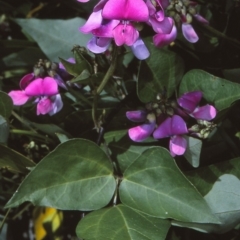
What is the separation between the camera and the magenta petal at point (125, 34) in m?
0.82

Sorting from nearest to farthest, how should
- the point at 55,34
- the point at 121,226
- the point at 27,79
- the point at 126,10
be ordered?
the point at 126,10
the point at 121,226
the point at 27,79
the point at 55,34

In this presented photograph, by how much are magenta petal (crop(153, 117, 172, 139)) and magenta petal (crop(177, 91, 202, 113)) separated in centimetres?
4

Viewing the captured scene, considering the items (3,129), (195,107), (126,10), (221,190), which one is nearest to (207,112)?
(195,107)

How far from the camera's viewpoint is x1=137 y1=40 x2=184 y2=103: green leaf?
1.02 metres

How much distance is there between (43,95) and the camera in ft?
3.32

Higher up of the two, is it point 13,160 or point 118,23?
point 118,23

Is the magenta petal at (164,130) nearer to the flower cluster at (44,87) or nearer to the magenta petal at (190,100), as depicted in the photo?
the magenta petal at (190,100)

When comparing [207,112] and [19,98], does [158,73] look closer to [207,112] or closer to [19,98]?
[207,112]

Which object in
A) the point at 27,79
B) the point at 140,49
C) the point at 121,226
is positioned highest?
the point at 140,49

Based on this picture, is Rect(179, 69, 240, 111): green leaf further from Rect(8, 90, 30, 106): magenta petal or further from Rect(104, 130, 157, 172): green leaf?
Rect(8, 90, 30, 106): magenta petal

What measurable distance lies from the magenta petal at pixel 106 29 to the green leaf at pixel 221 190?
0.28m

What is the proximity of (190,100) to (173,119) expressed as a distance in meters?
0.05

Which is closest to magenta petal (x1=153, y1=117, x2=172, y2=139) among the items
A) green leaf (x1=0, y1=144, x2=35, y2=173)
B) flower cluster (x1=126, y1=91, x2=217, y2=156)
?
flower cluster (x1=126, y1=91, x2=217, y2=156)

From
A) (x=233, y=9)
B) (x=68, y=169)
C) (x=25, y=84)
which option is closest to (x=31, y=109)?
(x=25, y=84)
